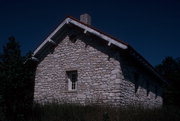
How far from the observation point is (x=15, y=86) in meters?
9.93

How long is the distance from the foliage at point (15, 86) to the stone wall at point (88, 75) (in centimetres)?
296

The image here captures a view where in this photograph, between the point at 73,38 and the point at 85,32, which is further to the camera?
the point at 73,38

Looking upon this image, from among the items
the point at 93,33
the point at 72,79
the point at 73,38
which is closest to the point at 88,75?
the point at 72,79

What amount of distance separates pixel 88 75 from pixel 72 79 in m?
1.54

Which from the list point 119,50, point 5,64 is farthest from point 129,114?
point 5,64

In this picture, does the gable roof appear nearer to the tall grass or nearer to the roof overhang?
the roof overhang

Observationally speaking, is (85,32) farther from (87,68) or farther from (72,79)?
(72,79)

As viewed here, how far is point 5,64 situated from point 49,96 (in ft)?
15.4

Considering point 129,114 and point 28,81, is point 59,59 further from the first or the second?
point 129,114

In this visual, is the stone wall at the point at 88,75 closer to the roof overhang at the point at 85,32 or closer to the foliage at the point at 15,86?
the roof overhang at the point at 85,32

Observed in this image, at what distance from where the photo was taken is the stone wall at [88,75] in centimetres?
1195

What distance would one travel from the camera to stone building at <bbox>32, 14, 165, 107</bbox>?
1198cm

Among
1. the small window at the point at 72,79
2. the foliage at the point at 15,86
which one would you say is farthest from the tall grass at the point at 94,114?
the small window at the point at 72,79

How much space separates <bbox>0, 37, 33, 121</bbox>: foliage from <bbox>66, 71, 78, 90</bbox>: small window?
3.50 metres
